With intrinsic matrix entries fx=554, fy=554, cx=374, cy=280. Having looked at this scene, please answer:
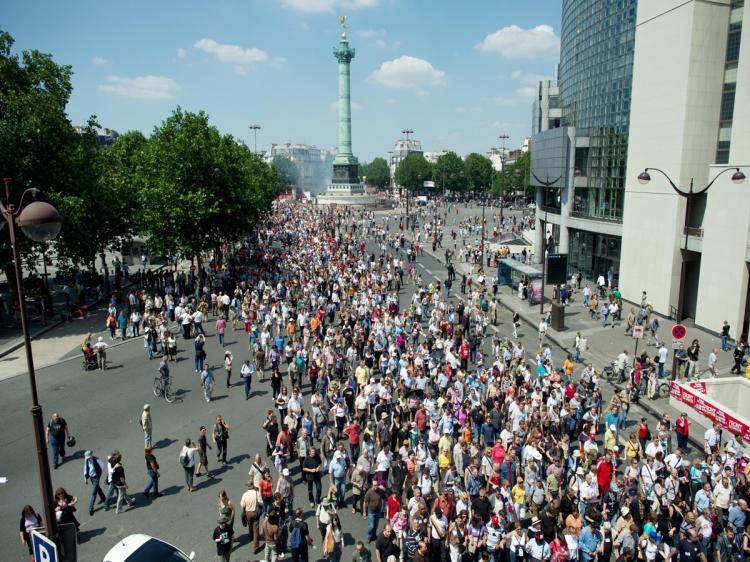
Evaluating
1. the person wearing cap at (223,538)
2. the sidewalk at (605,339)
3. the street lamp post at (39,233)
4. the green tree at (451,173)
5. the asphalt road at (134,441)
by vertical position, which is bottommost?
the sidewalk at (605,339)

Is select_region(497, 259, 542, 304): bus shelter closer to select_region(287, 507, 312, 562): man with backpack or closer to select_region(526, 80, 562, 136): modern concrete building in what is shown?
select_region(526, 80, 562, 136): modern concrete building

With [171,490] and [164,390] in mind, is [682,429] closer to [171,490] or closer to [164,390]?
[171,490]

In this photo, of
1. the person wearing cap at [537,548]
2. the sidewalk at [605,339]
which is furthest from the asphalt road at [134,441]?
the person wearing cap at [537,548]

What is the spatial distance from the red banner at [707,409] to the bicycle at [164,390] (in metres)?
16.4

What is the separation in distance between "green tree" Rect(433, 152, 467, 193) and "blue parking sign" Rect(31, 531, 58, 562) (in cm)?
13783

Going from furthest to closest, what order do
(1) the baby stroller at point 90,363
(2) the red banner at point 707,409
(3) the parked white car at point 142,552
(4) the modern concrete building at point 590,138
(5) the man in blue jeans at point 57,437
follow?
(4) the modern concrete building at point 590,138 < (1) the baby stroller at point 90,363 < (2) the red banner at point 707,409 < (5) the man in blue jeans at point 57,437 < (3) the parked white car at point 142,552

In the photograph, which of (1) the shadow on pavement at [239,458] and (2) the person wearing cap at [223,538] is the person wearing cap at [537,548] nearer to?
(2) the person wearing cap at [223,538]

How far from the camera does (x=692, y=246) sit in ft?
93.5

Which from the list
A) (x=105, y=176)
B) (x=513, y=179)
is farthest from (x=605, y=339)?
(x=513, y=179)

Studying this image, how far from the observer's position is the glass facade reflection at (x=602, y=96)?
35406mm

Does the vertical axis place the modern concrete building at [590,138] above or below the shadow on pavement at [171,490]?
above

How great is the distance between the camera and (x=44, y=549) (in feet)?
Result: 19.6

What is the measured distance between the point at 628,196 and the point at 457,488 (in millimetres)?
27094

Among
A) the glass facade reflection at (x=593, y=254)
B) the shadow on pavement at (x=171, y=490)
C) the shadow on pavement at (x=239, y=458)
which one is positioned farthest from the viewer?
the glass facade reflection at (x=593, y=254)
